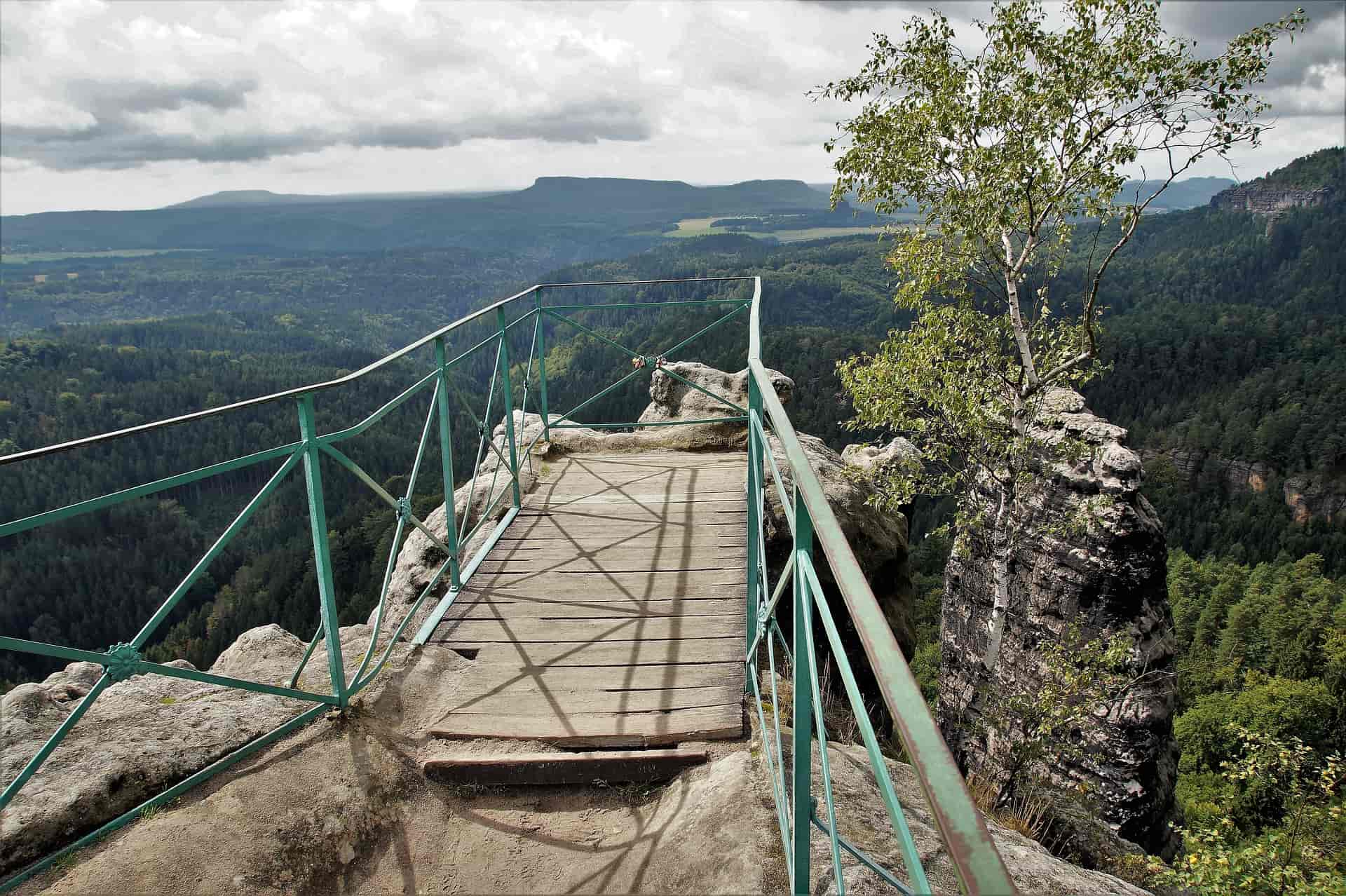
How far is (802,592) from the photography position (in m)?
2.09

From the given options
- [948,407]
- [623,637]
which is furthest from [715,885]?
[948,407]

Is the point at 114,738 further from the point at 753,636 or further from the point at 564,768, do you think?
the point at 753,636

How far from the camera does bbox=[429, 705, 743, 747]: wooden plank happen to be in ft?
11.8

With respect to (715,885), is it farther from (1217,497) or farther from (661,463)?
(1217,497)

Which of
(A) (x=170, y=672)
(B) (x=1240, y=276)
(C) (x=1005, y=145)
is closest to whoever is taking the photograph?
(A) (x=170, y=672)

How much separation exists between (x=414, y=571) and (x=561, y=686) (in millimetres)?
3526

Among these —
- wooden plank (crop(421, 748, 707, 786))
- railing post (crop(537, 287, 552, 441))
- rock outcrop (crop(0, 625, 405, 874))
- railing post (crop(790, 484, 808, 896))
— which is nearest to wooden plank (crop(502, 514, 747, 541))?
railing post (crop(537, 287, 552, 441))

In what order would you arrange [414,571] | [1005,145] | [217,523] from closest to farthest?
[414,571]
[1005,145]
[217,523]

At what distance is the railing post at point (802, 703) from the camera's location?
199 cm

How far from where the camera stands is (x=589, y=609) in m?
4.91

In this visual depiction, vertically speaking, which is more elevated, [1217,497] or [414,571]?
[414,571]

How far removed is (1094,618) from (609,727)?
14571 millimetres

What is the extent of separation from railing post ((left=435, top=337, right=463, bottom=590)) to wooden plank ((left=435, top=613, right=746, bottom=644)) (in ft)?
1.51

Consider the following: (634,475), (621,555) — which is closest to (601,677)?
(621,555)
